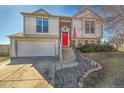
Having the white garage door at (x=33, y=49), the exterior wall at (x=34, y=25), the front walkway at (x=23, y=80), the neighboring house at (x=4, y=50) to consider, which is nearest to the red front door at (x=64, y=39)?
the exterior wall at (x=34, y=25)

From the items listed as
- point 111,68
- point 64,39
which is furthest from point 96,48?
point 64,39

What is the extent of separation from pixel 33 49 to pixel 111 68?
4.29m

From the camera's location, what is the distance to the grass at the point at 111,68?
459cm

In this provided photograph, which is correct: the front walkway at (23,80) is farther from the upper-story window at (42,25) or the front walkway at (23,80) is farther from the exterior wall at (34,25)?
the upper-story window at (42,25)

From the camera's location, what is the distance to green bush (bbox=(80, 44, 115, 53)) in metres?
6.26

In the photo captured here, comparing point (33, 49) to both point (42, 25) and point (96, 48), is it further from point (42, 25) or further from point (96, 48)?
point (96, 48)

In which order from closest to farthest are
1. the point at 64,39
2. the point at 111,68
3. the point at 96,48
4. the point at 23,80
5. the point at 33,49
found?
the point at 23,80 < the point at 111,68 < the point at 96,48 < the point at 33,49 < the point at 64,39

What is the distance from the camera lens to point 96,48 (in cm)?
706

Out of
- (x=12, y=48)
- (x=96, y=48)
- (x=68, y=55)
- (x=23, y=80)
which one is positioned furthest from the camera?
(x=68, y=55)

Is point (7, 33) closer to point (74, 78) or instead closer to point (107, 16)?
point (74, 78)

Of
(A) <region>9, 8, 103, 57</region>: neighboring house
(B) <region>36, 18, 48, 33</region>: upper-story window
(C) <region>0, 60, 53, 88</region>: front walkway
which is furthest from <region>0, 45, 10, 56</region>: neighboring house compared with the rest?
(B) <region>36, 18, 48, 33</region>: upper-story window

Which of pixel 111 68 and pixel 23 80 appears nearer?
pixel 23 80

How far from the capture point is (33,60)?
286 inches

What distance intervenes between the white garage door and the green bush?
6.67ft
